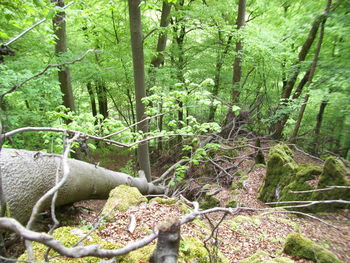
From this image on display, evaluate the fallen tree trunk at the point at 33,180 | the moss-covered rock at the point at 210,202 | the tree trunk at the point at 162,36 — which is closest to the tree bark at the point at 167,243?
the fallen tree trunk at the point at 33,180

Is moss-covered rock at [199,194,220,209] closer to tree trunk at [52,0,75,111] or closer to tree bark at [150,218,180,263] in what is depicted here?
tree bark at [150,218,180,263]

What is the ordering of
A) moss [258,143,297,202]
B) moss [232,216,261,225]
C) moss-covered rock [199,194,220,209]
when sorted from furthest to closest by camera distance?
moss-covered rock [199,194,220,209], moss [258,143,297,202], moss [232,216,261,225]

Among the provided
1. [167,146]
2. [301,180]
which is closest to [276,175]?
[301,180]

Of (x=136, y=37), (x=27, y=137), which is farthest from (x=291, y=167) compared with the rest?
(x=27, y=137)

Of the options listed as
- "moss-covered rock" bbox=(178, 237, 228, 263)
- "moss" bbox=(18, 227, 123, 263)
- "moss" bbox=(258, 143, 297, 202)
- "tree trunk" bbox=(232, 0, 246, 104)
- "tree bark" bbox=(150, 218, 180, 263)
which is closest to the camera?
"tree bark" bbox=(150, 218, 180, 263)

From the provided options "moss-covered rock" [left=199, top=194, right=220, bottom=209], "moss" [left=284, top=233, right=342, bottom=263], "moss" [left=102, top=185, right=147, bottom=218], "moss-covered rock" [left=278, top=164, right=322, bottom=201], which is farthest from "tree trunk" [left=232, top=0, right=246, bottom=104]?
"moss" [left=284, top=233, right=342, bottom=263]

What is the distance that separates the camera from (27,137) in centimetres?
665

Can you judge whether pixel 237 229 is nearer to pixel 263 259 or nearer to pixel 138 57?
pixel 263 259

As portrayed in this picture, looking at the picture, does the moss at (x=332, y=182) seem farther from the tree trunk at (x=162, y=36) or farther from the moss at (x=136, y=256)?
the tree trunk at (x=162, y=36)

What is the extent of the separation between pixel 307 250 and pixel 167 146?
35.6 ft

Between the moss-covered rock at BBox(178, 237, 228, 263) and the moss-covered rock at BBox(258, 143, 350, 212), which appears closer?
the moss-covered rock at BBox(178, 237, 228, 263)

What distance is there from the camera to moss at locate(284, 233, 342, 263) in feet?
9.42

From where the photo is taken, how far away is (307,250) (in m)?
3.10

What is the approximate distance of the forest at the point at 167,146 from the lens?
237 cm
